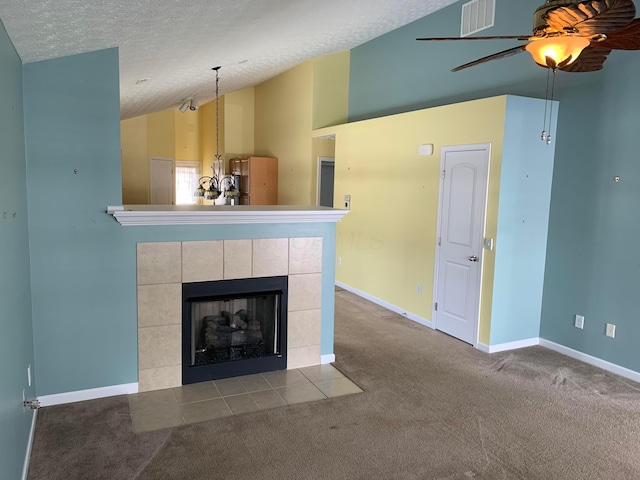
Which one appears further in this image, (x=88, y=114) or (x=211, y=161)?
(x=211, y=161)

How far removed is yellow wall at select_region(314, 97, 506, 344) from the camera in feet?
15.0

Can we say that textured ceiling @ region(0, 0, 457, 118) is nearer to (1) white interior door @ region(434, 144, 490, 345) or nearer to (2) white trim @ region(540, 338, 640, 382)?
(1) white interior door @ region(434, 144, 490, 345)

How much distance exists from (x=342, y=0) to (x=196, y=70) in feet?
5.96

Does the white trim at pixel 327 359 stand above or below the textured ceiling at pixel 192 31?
below

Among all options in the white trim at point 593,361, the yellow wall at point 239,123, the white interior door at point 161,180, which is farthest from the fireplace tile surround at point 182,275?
the white interior door at point 161,180

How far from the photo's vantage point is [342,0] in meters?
4.22

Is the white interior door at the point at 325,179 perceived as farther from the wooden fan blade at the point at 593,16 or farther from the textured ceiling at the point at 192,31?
the wooden fan blade at the point at 593,16

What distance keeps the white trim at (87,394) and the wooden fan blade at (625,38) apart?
3.71 metres

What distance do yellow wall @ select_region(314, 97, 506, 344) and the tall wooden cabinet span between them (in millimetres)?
2131

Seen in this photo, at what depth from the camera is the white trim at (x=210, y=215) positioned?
3.29 m

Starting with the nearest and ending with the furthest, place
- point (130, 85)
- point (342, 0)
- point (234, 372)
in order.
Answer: point (234, 372), point (342, 0), point (130, 85)

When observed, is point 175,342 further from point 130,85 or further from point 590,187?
point 590,187

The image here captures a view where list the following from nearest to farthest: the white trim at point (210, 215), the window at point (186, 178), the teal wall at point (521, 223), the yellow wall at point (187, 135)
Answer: the white trim at point (210, 215), the teal wall at point (521, 223), the yellow wall at point (187, 135), the window at point (186, 178)

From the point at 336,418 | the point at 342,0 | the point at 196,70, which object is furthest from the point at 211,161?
the point at 336,418
